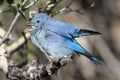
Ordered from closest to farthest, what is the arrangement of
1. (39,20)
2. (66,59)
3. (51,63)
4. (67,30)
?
(51,63)
(66,59)
(67,30)
(39,20)

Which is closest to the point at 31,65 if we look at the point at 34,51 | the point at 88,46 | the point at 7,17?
the point at 34,51

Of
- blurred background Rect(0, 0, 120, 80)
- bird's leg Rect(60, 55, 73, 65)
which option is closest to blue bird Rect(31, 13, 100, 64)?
bird's leg Rect(60, 55, 73, 65)

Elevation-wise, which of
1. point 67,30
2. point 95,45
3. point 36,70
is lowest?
point 95,45

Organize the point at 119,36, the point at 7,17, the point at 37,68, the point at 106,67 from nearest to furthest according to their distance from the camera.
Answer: the point at 37,68 → the point at 7,17 → the point at 106,67 → the point at 119,36

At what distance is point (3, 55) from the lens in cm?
460

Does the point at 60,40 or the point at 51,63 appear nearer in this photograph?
the point at 51,63

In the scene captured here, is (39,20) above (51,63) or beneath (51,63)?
above

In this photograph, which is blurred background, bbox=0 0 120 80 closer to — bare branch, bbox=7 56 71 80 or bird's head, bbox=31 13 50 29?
bird's head, bbox=31 13 50 29

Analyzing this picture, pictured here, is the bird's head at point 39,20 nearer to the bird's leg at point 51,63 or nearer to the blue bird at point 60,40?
the blue bird at point 60,40

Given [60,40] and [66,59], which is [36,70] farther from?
[60,40]

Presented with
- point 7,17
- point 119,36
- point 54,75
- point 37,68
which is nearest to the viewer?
point 37,68

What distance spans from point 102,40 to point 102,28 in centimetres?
33

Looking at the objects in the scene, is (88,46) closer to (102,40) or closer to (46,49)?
(102,40)

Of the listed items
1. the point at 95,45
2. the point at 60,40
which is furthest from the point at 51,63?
the point at 95,45
